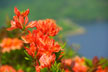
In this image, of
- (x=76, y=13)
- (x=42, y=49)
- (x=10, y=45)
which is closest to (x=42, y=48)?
(x=42, y=49)

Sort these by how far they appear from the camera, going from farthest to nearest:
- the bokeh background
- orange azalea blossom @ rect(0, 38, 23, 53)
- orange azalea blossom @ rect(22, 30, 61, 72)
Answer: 1. the bokeh background
2. orange azalea blossom @ rect(0, 38, 23, 53)
3. orange azalea blossom @ rect(22, 30, 61, 72)

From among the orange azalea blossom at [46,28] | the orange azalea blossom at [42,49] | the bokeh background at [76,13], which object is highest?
the bokeh background at [76,13]

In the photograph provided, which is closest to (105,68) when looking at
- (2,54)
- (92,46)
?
(2,54)

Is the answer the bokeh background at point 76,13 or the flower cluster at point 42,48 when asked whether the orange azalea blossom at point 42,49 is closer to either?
the flower cluster at point 42,48

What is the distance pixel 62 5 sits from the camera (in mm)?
11258

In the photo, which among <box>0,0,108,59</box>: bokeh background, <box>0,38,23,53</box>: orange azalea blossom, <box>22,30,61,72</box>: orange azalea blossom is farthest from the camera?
<box>0,0,108,59</box>: bokeh background

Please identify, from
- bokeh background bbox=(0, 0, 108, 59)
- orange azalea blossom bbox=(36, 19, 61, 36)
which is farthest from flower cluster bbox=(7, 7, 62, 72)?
bokeh background bbox=(0, 0, 108, 59)

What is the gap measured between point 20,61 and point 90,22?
11.0m

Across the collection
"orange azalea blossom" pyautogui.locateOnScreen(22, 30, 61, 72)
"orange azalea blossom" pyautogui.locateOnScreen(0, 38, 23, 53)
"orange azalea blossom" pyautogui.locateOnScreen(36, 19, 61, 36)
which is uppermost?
"orange azalea blossom" pyautogui.locateOnScreen(0, 38, 23, 53)

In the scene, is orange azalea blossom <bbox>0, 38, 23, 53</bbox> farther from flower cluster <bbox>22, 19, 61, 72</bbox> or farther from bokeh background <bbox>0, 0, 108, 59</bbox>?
bokeh background <bbox>0, 0, 108, 59</bbox>

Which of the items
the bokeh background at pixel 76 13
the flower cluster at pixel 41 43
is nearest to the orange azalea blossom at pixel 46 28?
the flower cluster at pixel 41 43

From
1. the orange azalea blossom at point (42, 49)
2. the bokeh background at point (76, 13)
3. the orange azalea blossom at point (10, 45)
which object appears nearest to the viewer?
the orange azalea blossom at point (42, 49)

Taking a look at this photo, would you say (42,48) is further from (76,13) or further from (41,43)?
(76,13)

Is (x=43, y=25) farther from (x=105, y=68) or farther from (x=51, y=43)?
(x=105, y=68)
